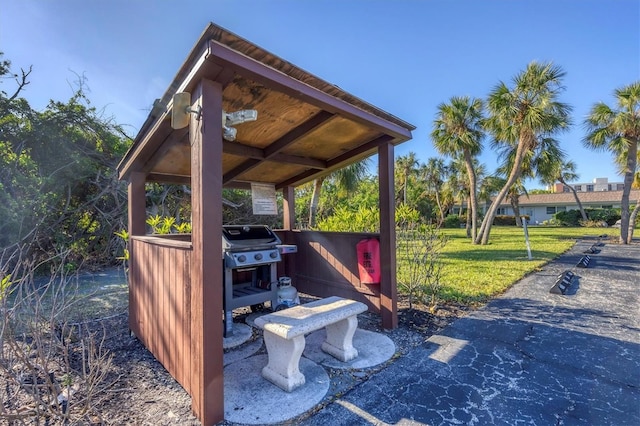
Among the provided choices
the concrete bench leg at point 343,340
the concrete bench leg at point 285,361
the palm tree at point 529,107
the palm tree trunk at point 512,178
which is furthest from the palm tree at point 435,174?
the concrete bench leg at point 285,361

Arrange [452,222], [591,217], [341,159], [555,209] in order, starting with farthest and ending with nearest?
[555,209], [452,222], [591,217], [341,159]

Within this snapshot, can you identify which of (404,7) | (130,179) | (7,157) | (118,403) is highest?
(404,7)

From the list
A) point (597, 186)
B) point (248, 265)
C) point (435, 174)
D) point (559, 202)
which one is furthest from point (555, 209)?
point (248, 265)

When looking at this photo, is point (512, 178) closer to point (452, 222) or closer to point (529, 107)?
point (529, 107)

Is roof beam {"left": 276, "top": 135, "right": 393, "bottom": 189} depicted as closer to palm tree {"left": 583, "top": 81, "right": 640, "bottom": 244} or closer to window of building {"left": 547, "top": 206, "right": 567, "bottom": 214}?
palm tree {"left": 583, "top": 81, "right": 640, "bottom": 244}

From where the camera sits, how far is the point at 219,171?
1.89m

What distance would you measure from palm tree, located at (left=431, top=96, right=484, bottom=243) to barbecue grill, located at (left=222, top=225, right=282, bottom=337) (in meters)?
11.8

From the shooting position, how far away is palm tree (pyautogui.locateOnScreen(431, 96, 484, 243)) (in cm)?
1275

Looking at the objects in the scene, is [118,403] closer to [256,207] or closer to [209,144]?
[209,144]

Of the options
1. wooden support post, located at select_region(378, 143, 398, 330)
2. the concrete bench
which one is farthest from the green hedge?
the concrete bench

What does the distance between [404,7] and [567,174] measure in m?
31.9

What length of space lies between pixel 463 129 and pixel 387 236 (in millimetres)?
11788

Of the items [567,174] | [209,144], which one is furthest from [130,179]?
[567,174]

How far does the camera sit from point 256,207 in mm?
4609
